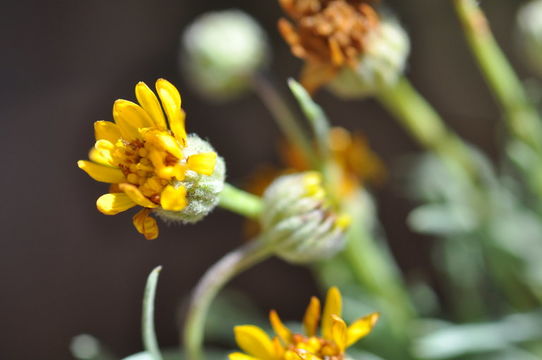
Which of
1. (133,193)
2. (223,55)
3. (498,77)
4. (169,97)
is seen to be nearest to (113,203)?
(133,193)

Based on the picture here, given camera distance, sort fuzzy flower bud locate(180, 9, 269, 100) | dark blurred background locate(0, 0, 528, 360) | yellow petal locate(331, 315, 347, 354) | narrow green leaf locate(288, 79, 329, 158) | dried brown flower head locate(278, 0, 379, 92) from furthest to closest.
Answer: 1. dark blurred background locate(0, 0, 528, 360)
2. fuzzy flower bud locate(180, 9, 269, 100)
3. dried brown flower head locate(278, 0, 379, 92)
4. narrow green leaf locate(288, 79, 329, 158)
5. yellow petal locate(331, 315, 347, 354)

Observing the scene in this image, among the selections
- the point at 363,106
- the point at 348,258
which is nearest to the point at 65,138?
the point at 363,106

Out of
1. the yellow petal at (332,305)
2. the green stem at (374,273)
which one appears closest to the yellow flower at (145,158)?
the yellow petal at (332,305)

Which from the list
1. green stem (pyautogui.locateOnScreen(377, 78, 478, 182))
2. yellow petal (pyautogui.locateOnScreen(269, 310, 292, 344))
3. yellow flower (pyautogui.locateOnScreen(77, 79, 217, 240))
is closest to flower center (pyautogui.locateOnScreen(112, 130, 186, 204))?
yellow flower (pyautogui.locateOnScreen(77, 79, 217, 240))

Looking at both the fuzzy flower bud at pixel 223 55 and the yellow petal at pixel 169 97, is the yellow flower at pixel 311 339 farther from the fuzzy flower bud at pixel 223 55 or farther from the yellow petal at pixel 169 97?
the fuzzy flower bud at pixel 223 55

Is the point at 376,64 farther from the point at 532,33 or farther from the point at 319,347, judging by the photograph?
the point at 319,347

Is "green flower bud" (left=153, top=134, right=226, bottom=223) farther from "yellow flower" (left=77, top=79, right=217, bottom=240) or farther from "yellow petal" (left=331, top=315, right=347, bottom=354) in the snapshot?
"yellow petal" (left=331, top=315, right=347, bottom=354)
